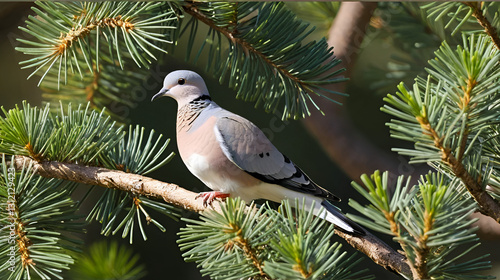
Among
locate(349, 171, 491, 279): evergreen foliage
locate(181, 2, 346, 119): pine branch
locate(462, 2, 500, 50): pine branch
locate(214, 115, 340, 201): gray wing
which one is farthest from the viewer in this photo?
locate(214, 115, 340, 201): gray wing

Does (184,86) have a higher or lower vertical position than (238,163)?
higher

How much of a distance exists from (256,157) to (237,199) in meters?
→ 0.44

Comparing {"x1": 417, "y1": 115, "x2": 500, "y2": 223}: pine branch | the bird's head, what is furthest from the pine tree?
the bird's head

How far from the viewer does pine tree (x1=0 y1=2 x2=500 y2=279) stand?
1.83ft

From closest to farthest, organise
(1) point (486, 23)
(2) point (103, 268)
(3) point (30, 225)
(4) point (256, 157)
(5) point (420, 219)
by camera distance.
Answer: (5) point (420, 219) < (1) point (486, 23) < (3) point (30, 225) < (2) point (103, 268) < (4) point (256, 157)

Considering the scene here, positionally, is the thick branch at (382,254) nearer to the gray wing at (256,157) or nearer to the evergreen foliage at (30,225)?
the gray wing at (256,157)

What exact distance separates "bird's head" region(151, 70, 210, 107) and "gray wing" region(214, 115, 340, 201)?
11 centimetres

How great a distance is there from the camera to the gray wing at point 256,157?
1.05m

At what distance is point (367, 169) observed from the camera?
4.27ft

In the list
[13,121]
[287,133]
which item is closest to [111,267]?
[13,121]

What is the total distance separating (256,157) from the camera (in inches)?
42.2

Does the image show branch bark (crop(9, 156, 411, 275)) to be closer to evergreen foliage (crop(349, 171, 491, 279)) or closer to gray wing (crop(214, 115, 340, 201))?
gray wing (crop(214, 115, 340, 201))

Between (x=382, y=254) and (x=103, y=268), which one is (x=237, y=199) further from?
(x=103, y=268)

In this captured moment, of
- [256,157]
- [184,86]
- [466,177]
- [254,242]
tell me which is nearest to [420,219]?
[466,177]
